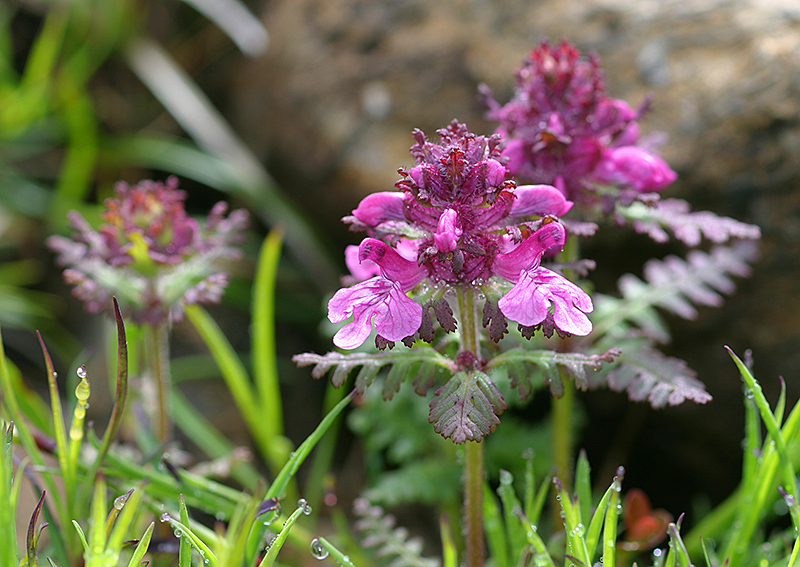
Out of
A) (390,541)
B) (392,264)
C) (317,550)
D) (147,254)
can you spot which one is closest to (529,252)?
(392,264)

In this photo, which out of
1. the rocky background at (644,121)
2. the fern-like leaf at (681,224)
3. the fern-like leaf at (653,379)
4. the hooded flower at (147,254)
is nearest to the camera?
the fern-like leaf at (653,379)

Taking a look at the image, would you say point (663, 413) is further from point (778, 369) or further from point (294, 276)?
point (294, 276)

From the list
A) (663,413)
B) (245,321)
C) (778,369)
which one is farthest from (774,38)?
(245,321)

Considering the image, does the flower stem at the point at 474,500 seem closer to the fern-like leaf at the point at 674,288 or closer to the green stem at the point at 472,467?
the green stem at the point at 472,467

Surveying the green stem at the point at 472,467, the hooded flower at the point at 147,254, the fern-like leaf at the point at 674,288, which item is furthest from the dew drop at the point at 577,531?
the hooded flower at the point at 147,254

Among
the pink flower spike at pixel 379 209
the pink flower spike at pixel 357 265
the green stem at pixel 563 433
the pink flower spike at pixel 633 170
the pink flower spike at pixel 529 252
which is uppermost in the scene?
the pink flower spike at pixel 633 170

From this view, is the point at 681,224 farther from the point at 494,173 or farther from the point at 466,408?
the point at 466,408
